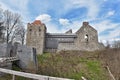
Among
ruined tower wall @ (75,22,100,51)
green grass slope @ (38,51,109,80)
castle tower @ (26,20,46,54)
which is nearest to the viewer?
green grass slope @ (38,51,109,80)

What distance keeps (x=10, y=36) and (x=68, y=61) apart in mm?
15115

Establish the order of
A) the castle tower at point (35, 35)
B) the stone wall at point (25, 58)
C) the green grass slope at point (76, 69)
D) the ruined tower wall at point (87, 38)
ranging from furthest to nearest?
the castle tower at point (35, 35) → the ruined tower wall at point (87, 38) → the green grass slope at point (76, 69) → the stone wall at point (25, 58)

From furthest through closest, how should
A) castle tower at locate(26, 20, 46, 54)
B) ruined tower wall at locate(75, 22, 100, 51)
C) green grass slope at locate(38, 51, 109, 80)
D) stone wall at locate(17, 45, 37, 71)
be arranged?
castle tower at locate(26, 20, 46, 54) → ruined tower wall at locate(75, 22, 100, 51) → green grass slope at locate(38, 51, 109, 80) → stone wall at locate(17, 45, 37, 71)

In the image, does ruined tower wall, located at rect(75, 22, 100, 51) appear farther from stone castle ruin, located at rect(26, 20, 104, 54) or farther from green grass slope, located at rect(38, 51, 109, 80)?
green grass slope, located at rect(38, 51, 109, 80)

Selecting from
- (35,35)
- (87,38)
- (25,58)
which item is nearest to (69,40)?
(87,38)

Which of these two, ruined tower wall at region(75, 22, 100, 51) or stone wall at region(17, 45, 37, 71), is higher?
ruined tower wall at region(75, 22, 100, 51)

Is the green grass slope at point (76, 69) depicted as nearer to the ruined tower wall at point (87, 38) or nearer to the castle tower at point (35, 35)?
the ruined tower wall at point (87, 38)

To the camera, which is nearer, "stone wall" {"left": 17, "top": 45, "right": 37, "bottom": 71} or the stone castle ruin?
"stone wall" {"left": 17, "top": 45, "right": 37, "bottom": 71}

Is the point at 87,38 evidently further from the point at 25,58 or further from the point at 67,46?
the point at 25,58

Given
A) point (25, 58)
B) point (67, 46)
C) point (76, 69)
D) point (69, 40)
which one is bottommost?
point (76, 69)

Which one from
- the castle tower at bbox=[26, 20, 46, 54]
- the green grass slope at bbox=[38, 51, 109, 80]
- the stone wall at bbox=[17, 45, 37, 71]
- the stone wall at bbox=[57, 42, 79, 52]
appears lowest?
the green grass slope at bbox=[38, 51, 109, 80]

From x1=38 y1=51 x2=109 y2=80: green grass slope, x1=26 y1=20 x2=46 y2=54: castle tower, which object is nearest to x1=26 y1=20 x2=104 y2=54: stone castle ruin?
x1=26 y1=20 x2=46 y2=54: castle tower

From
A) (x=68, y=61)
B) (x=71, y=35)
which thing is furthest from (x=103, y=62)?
(x=71, y=35)

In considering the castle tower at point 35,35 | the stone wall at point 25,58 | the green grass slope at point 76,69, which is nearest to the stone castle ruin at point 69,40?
the castle tower at point 35,35
